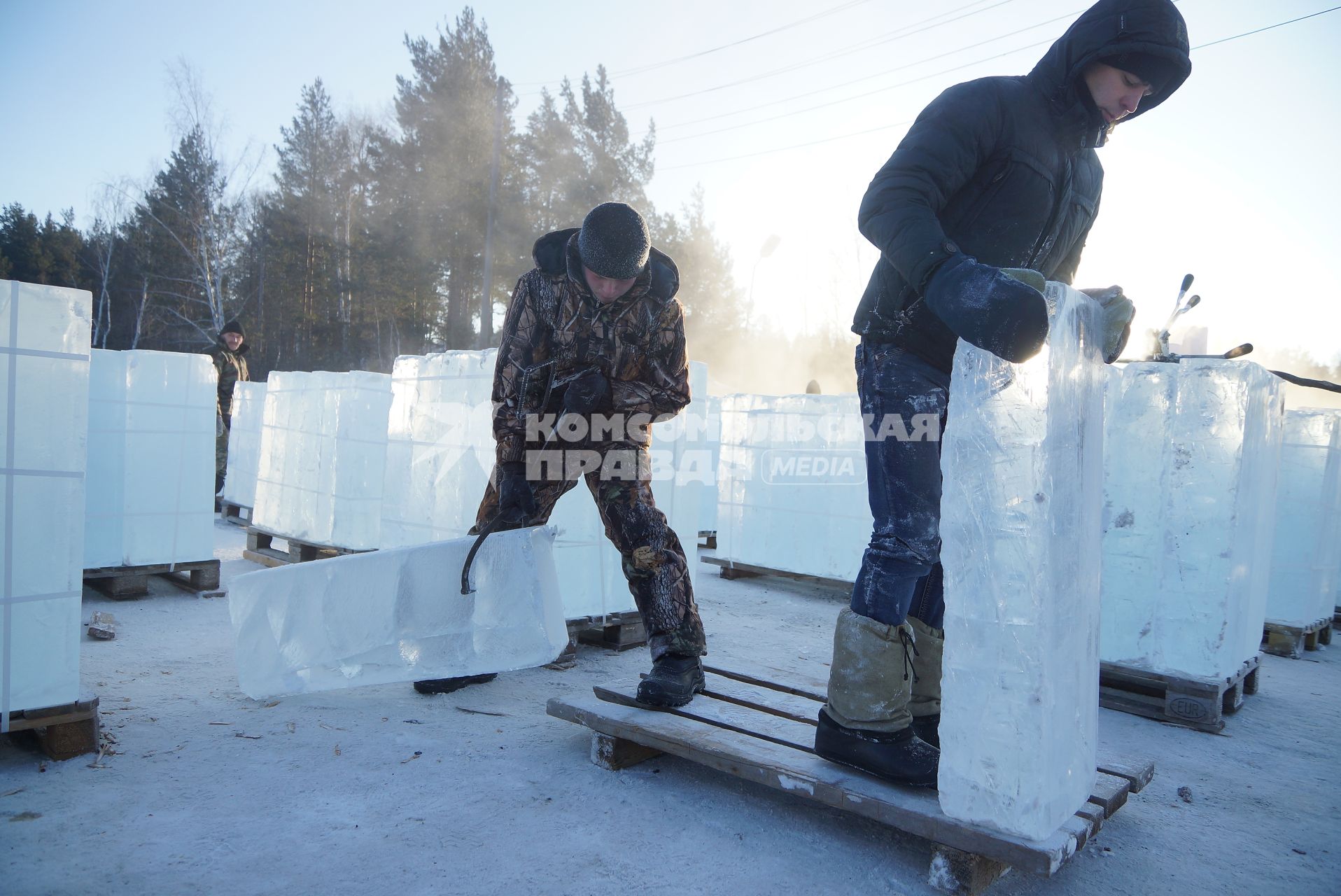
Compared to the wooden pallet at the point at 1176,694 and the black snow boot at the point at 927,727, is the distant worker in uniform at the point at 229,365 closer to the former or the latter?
the black snow boot at the point at 927,727

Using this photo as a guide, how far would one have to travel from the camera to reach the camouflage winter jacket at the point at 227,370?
8336mm

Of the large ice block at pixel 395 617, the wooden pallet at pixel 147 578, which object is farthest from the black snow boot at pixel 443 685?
the wooden pallet at pixel 147 578

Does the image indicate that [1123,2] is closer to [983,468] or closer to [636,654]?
[983,468]

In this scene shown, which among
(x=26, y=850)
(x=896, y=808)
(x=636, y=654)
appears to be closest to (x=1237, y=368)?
(x=896, y=808)

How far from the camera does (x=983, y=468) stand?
1.73m

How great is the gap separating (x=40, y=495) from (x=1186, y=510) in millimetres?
4228

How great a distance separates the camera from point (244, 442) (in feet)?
25.2

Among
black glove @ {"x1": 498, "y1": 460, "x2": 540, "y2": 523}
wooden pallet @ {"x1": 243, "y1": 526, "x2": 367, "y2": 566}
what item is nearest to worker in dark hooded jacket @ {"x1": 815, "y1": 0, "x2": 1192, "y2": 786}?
black glove @ {"x1": 498, "y1": 460, "x2": 540, "y2": 523}

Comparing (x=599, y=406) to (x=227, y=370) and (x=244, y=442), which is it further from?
(x=227, y=370)

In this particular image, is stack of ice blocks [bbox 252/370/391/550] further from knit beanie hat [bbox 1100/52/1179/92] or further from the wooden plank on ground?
knit beanie hat [bbox 1100/52/1179/92]

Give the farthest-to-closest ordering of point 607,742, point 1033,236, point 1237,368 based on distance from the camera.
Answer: point 1237,368 → point 607,742 → point 1033,236

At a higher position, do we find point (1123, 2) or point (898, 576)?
point (1123, 2)

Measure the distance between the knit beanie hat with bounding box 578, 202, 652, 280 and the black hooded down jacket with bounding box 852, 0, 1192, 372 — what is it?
85 cm

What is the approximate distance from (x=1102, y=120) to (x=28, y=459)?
3053mm
